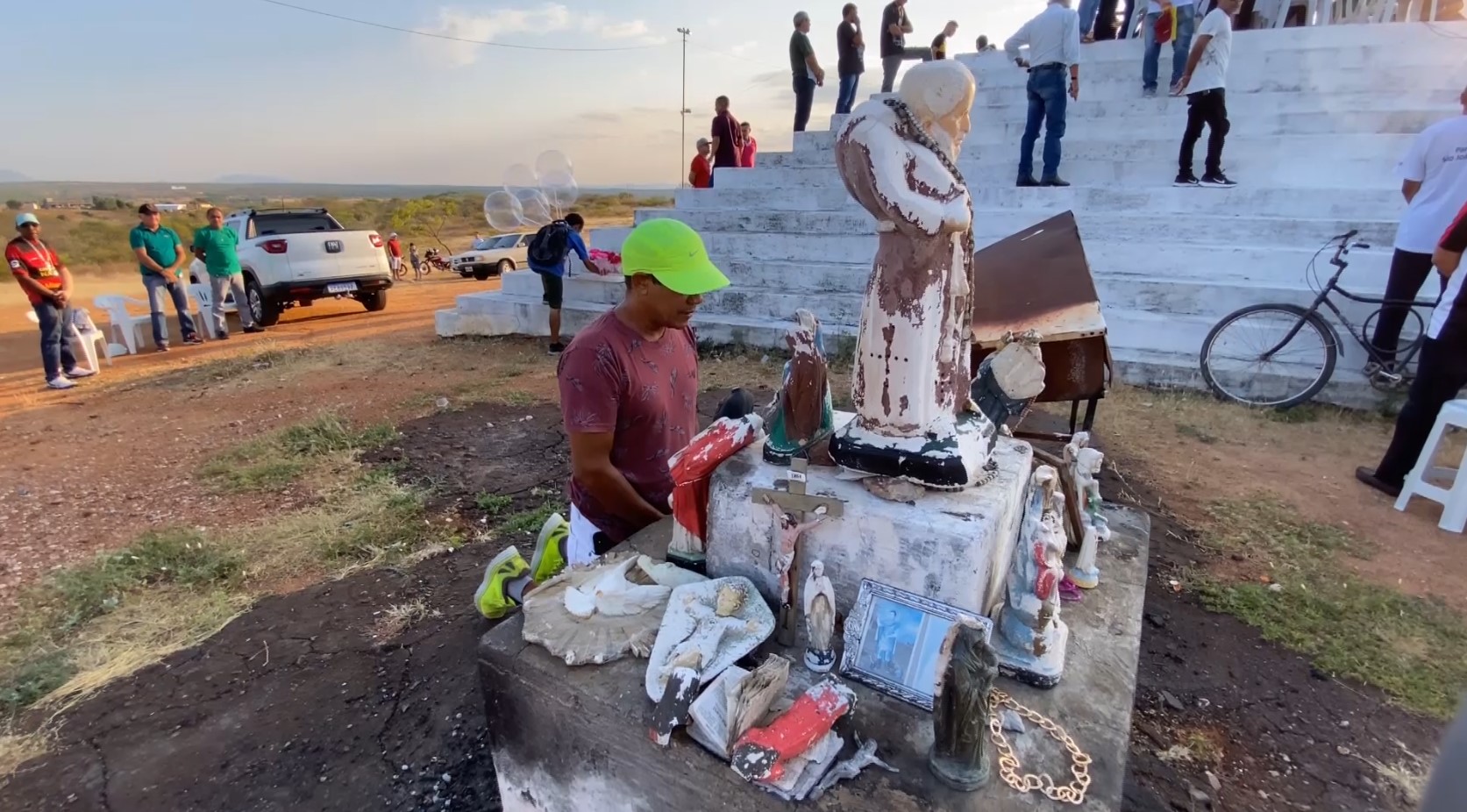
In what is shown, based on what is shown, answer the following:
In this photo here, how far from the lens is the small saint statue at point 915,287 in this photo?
5.49ft

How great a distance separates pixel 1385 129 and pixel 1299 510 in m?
5.73

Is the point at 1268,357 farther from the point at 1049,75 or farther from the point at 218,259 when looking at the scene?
the point at 218,259

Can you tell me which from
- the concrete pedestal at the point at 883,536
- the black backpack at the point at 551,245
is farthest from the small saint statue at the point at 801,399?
the black backpack at the point at 551,245

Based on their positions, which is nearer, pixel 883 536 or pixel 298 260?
pixel 883 536

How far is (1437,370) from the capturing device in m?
3.89

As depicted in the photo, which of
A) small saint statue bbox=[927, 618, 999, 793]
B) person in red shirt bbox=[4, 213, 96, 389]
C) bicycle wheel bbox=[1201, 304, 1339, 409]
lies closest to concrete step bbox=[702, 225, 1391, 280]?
bicycle wheel bbox=[1201, 304, 1339, 409]

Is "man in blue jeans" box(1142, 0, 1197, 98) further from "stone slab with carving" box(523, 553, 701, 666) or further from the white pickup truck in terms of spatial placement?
the white pickup truck

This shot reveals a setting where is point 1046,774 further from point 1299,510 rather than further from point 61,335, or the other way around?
point 61,335

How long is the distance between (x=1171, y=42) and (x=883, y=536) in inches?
375

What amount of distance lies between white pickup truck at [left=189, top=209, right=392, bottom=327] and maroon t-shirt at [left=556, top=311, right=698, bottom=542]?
1043cm

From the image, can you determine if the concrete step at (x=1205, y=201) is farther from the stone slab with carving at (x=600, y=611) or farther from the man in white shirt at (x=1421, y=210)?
the stone slab with carving at (x=600, y=611)

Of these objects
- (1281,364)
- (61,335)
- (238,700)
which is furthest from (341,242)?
(1281,364)

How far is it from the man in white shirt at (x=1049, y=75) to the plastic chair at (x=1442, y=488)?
14.1ft

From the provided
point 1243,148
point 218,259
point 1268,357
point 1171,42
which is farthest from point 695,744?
point 218,259
